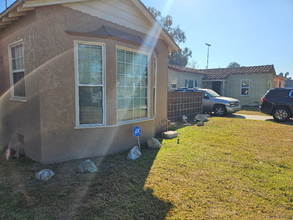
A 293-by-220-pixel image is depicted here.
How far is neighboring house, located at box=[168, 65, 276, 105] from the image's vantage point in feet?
60.2

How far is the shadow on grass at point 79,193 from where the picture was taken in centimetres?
298

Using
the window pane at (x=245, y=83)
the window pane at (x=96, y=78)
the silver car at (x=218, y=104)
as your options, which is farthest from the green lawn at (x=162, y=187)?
the window pane at (x=245, y=83)

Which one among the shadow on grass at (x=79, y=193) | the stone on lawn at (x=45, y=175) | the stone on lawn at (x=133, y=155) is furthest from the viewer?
the stone on lawn at (x=133, y=155)

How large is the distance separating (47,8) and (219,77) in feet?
60.9

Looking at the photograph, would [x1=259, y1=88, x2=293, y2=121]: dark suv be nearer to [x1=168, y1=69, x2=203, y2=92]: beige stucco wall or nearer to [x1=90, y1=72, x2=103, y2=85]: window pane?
[x1=168, y1=69, x2=203, y2=92]: beige stucco wall

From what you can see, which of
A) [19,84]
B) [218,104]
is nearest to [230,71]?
[218,104]

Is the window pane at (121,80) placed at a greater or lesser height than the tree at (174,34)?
lesser

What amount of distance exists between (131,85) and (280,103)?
8823mm

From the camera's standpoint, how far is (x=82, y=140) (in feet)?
→ 16.8

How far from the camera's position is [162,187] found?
3.78 meters

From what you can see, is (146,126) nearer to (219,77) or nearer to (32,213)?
(32,213)

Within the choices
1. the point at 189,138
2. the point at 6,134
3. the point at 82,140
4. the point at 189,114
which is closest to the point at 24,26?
the point at 82,140

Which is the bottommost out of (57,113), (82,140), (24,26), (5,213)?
(5,213)

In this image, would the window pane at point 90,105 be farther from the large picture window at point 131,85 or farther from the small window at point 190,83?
the small window at point 190,83
